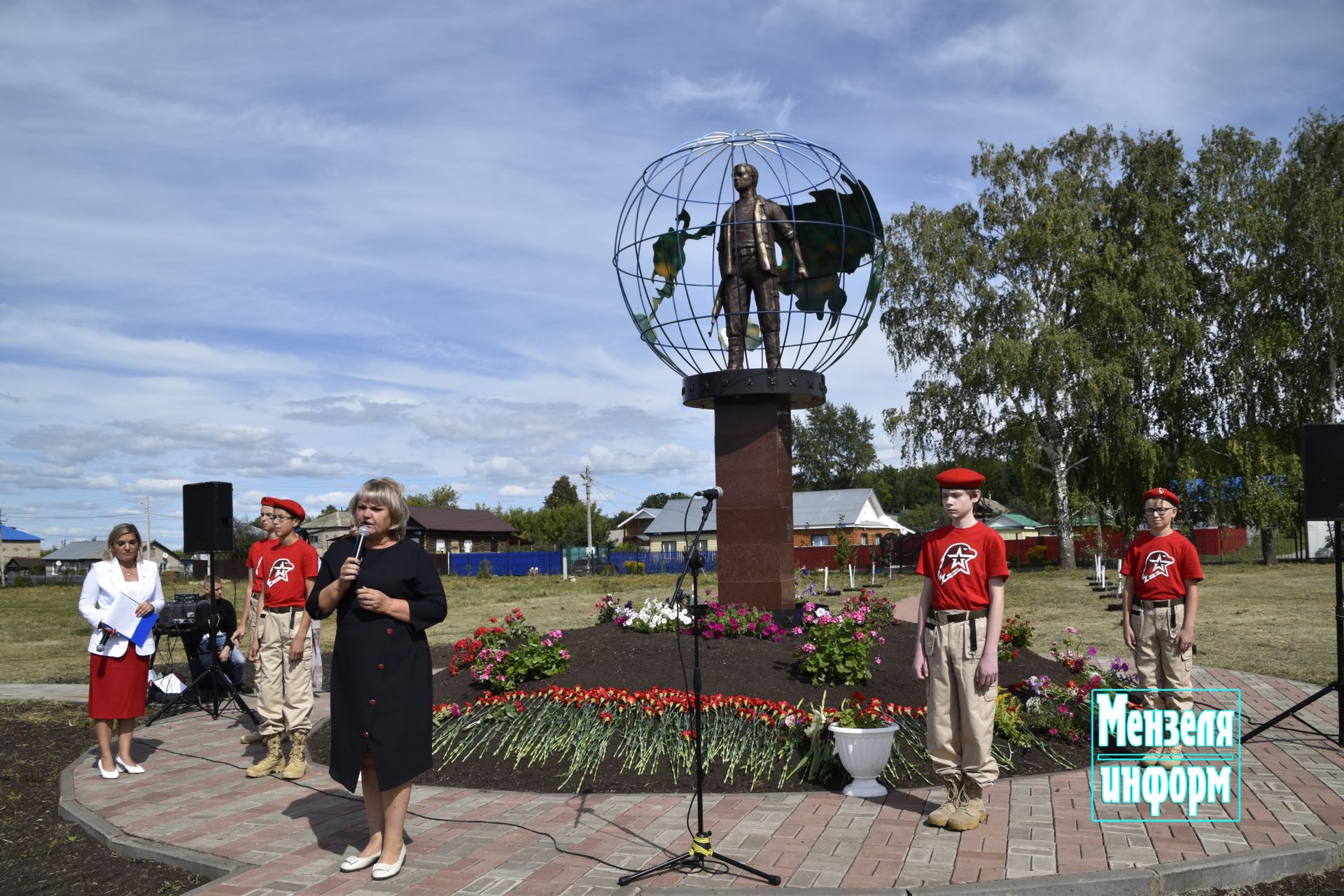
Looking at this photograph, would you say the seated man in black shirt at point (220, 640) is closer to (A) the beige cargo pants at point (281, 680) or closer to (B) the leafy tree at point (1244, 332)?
(A) the beige cargo pants at point (281, 680)

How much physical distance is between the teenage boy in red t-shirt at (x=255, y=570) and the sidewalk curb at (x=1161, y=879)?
4417 mm

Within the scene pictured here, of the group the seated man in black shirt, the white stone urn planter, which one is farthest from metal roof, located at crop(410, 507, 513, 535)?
the white stone urn planter

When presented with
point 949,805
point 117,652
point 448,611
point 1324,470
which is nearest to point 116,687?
point 117,652

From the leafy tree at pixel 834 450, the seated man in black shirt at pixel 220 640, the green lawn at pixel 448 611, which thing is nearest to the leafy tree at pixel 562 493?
the leafy tree at pixel 834 450

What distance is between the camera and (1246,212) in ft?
90.9

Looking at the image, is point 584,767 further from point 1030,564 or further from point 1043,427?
point 1030,564

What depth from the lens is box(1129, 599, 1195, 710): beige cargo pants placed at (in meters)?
6.49

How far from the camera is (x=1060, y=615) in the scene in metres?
19.0

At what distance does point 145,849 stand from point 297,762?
165 cm

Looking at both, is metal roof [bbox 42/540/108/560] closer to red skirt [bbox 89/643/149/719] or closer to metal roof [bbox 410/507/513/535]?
metal roof [bbox 410/507/513/535]

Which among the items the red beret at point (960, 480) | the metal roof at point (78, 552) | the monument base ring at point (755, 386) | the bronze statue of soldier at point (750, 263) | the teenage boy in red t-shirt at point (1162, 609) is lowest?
the metal roof at point (78, 552)

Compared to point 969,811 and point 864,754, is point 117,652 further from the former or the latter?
point 969,811

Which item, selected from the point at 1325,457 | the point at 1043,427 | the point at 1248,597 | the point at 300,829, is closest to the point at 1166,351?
the point at 1043,427

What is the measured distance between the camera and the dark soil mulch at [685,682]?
254 inches
